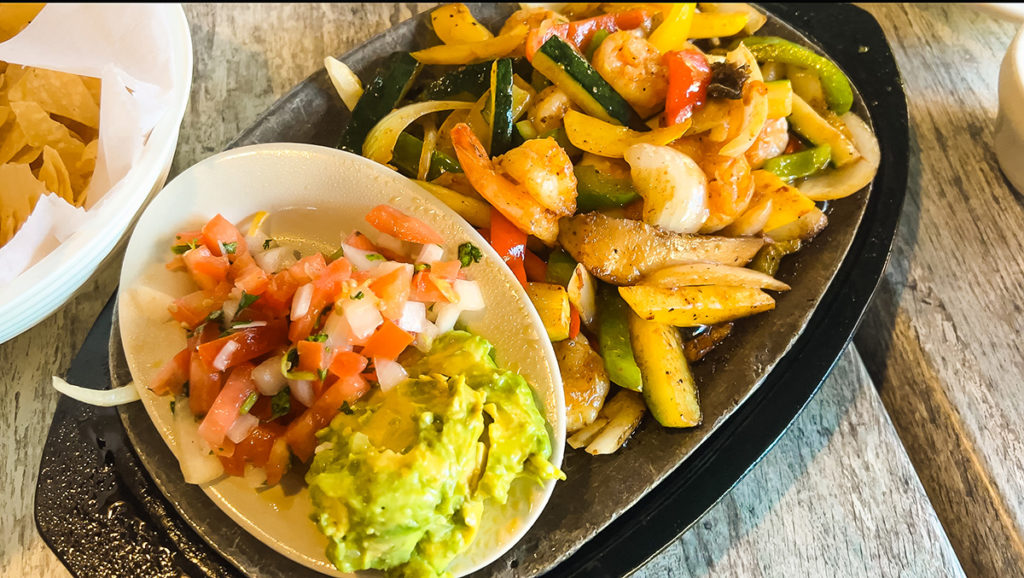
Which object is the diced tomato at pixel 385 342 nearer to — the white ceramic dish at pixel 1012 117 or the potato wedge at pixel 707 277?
the potato wedge at pixel 707 277

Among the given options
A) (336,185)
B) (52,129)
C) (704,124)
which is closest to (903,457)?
(704,124)

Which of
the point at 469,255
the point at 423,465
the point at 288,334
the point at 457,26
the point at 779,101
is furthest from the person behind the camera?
the point at 457,26

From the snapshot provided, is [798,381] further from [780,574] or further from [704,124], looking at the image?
[704,124]

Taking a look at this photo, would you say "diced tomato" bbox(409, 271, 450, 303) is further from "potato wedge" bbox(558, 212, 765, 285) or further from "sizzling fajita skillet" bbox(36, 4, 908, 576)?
"sizzling fajita skillet" bbox(36, 4, 908, 576)

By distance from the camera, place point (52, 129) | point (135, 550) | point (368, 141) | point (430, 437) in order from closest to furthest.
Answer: point (430, 437), point (135, 550), point (52, 129), point (368, 141)

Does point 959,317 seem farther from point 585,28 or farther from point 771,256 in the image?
point 585,28

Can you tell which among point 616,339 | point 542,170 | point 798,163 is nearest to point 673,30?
point 798,163

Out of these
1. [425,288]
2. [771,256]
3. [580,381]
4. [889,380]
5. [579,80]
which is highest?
[579,80]
